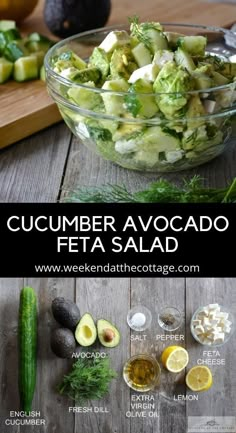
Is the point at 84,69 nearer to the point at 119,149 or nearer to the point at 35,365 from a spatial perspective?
the point at 119,149

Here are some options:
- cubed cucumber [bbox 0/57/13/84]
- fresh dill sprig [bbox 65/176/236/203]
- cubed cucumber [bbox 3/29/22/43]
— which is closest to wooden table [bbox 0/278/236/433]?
fresh dill sprig [bbox 65/176/236/203]

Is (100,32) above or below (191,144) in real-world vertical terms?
above

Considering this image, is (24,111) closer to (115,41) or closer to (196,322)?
(115,41)

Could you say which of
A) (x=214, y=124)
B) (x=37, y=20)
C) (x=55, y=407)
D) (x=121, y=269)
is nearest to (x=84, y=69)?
(x=214, y=124)

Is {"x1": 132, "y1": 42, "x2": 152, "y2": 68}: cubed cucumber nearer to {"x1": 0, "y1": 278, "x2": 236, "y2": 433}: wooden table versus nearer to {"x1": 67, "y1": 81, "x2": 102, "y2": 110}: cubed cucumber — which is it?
{"x1": 67, "y1": 81, "x2": 102, "y2": 110}: cubed cucumber

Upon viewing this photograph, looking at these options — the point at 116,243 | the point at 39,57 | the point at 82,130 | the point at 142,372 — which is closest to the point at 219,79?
the point at 82,130
